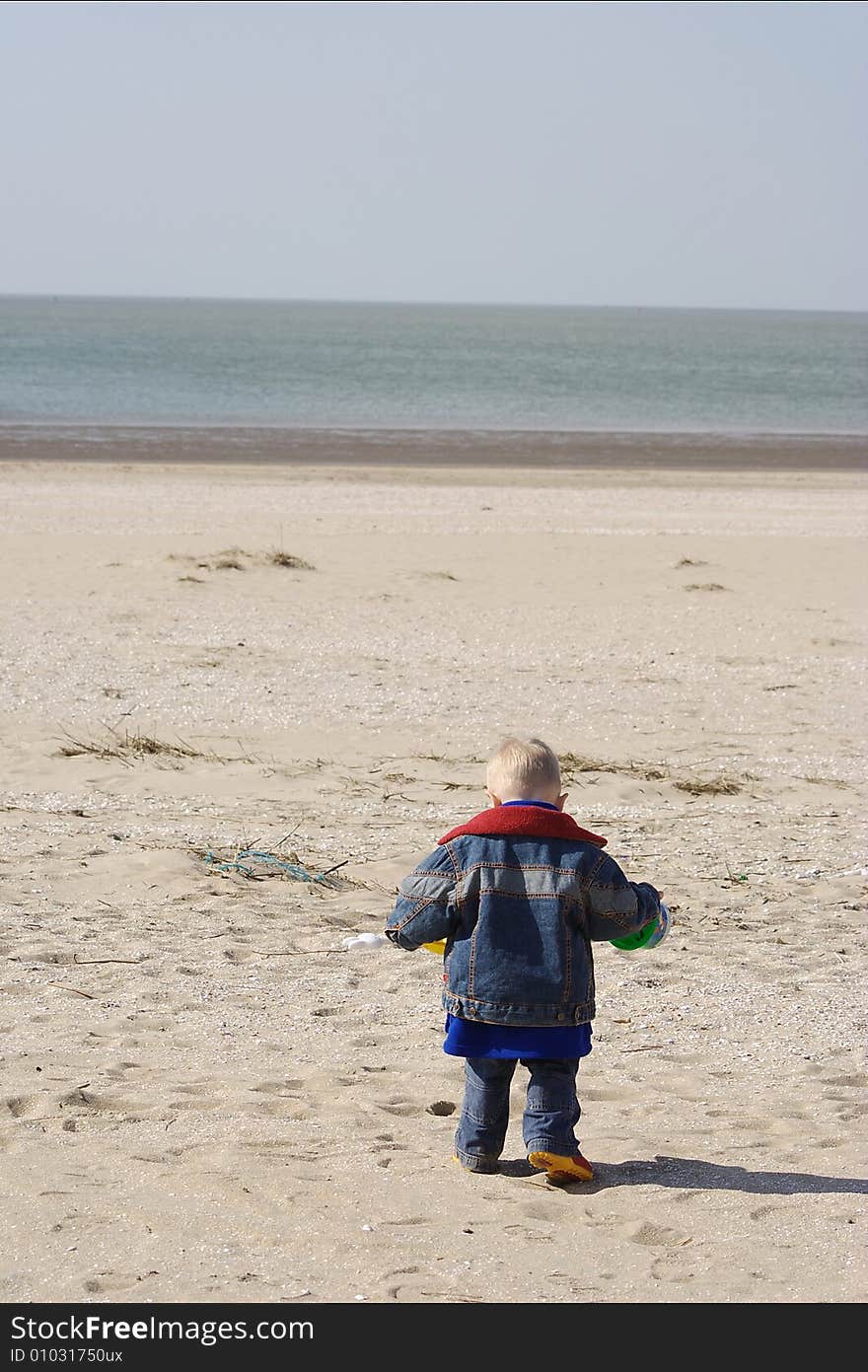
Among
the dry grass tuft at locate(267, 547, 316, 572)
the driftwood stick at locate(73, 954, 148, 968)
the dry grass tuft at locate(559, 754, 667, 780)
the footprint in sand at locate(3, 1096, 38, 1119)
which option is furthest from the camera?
the dry grass tuft at locate(267, 547, 316, 572)

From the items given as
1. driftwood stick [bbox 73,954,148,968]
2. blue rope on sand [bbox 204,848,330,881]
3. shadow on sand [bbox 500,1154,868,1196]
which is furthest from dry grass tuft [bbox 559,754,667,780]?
shadow on sand [bbox 500,1154,868,1196]

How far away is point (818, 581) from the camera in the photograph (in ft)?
48.9

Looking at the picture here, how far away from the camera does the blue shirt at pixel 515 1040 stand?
385cm

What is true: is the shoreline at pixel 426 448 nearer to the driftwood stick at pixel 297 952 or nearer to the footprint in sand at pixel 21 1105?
the driftwood stick at pixel 297 952

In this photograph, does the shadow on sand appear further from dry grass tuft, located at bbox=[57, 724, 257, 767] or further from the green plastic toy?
dry grass tuft, located at bbox=[57, 724, 257, 767]

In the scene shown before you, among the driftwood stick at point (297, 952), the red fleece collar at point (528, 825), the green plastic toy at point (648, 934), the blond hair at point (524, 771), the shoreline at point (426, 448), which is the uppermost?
the shoreline at point (426, 448)

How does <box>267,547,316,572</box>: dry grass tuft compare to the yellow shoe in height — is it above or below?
above

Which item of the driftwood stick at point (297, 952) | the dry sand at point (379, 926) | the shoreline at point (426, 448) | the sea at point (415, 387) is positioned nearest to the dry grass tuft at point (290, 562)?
the dry sand at point (379, 926)

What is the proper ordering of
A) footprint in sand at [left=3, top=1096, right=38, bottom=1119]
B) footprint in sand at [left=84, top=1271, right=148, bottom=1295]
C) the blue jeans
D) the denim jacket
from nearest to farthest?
footprint in sand at [left=84, top=1271, right=148, bottom=1295] → the denim jacket → the blue jeans → footprint in sand at [left=3, top=1096, right=38, bottom=1119]

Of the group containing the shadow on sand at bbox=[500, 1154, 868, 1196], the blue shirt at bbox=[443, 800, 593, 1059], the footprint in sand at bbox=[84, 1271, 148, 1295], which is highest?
the blue shirt at bbox=[443, 800, 593, 1059]

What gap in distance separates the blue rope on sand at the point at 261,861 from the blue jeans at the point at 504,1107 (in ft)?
8.56

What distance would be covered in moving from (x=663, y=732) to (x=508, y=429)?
31903 millimetres

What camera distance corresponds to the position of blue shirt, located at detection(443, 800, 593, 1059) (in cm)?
385

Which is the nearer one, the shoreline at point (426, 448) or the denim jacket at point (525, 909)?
the denim jacket at point (525, 909)
